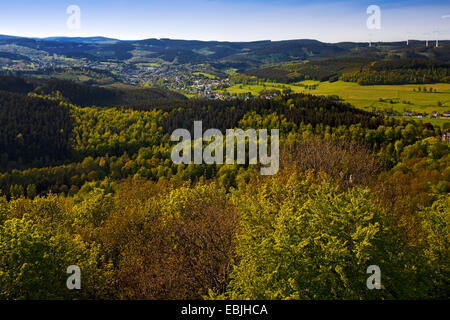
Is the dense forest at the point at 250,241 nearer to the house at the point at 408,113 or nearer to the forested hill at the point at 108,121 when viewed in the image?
the forested hill at the point at 108,121

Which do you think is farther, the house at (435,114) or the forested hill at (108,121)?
the house at (435,114)

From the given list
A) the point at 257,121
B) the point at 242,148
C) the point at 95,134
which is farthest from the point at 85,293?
the point at 95,134

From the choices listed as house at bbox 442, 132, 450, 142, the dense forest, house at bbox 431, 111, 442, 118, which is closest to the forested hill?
house at bbox 442, 132, 450, 142

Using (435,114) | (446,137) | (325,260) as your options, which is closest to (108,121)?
(446,137)

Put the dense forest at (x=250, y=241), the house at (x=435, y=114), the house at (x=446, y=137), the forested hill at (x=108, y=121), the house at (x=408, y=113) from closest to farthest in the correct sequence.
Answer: the dense forest at (x=250, y=241)
the house at (x=446, y=137)
the forested hill at (x=108, y=121)
the house at (x=435, y=114)
the house at (x=408, y=113)

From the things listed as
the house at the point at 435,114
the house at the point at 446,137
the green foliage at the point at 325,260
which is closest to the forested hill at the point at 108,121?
the house at the point at 446,137

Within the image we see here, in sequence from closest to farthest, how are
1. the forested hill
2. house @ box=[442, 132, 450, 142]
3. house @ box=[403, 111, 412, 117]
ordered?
1. house @ box=[442, 132, 450, 142]
2. the forested hill
3. house @ box=[403, 111, 412, 117]

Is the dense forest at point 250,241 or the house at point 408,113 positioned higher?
the house at point 408,113

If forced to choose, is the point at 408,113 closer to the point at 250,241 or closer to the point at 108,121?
the point at 108,121

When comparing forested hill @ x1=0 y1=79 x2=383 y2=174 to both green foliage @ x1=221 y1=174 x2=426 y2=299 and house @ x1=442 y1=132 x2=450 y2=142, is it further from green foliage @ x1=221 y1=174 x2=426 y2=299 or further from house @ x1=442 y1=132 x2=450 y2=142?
green foliage @ x1=221 y1=174 x2=426 y2=299

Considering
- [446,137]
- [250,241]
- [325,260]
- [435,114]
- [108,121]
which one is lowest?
[446,137]

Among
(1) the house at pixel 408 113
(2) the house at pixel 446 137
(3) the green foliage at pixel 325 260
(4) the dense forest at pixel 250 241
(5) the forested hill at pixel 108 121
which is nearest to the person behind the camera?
(3) the green foliage at pixel 325 260
